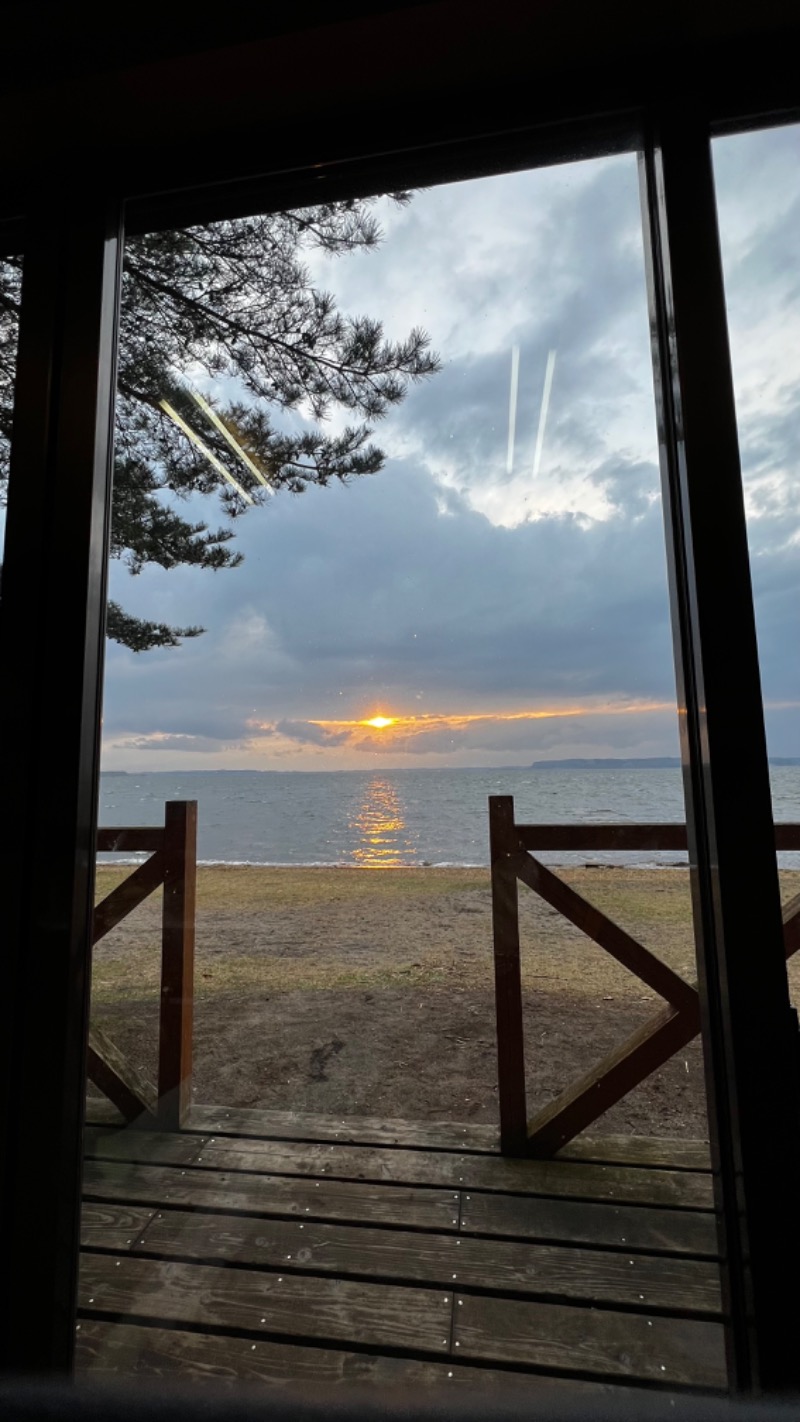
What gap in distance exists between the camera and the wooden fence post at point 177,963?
3.08ft

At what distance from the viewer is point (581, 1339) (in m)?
0.85

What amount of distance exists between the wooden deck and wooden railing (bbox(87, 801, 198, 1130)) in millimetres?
39

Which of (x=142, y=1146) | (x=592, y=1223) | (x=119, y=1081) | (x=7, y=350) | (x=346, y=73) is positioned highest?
(x=346, y=73)

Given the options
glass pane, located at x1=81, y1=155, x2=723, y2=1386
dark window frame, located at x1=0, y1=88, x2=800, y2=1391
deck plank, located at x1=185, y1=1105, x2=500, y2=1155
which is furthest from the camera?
deck plank, located at x1=185, y1=1105, x2=500, y2=1155

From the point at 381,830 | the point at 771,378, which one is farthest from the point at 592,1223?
the point at 771,378

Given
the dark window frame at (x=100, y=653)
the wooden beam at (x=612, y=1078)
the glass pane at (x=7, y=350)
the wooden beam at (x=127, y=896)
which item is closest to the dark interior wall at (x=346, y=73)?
the dark window frame at (x=100, y=653)

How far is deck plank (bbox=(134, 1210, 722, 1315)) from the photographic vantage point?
0.88 m

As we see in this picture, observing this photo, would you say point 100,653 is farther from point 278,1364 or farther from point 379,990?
point 278,1364

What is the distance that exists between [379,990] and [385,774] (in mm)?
420

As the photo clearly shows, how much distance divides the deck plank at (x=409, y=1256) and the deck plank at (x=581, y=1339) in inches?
0.9

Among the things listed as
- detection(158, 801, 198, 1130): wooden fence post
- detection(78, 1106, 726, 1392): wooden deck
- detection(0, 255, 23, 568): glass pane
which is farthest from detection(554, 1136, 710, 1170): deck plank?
detection(0, 255, 23, 568): glass pane

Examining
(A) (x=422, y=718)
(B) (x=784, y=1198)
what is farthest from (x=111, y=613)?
(B) (x=784, y=1198)

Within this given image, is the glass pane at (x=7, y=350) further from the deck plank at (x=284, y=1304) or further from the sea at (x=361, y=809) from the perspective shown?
the deck plank at (x=284, y=1304)

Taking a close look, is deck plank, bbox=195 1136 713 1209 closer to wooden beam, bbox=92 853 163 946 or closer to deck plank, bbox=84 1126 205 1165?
deck plank, bbox=84 1126 205 1165
